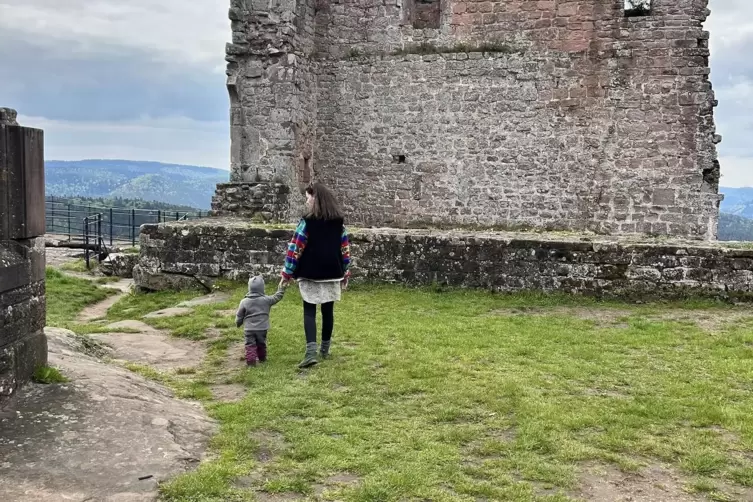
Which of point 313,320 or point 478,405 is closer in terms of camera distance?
point 478,405

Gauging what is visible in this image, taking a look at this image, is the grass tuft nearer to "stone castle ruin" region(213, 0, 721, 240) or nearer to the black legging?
the black legging

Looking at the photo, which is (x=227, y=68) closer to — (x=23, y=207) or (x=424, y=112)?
(x=424, y=112)

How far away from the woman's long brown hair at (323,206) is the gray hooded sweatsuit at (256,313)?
84 centimetres

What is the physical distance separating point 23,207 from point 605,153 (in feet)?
43.1

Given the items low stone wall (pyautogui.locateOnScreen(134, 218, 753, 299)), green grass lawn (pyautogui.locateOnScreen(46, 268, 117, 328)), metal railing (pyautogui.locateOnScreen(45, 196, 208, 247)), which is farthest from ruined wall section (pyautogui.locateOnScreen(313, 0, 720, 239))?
metal railing (pyautogui.locateOnScreen(45, 196, 208, 247))

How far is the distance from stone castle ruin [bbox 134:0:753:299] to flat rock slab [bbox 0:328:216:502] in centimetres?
823

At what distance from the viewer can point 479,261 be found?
1023 centimetres

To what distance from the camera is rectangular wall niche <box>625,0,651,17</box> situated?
14766 mm

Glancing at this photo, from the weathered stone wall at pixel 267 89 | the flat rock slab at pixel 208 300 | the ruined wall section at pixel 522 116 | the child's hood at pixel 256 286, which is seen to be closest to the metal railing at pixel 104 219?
the weathered stone wall at pixel 267 89

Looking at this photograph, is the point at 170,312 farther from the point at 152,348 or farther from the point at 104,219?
the point at 104,219

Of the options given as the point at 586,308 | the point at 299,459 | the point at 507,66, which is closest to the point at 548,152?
the point at 507,66

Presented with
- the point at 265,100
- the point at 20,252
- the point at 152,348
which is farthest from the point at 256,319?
the point at 265,100

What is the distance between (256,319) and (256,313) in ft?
0.22

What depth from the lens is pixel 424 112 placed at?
1658cm
